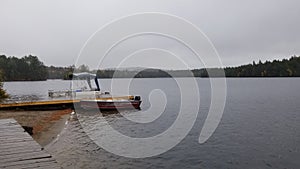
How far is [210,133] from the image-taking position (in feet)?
61.1

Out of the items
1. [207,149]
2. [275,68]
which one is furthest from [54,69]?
[207,149]

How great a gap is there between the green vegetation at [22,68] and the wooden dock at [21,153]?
389 ft

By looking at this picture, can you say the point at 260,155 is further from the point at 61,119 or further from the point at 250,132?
the point at 61,119

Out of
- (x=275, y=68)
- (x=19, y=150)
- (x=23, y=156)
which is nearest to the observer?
(x=23, y=156)

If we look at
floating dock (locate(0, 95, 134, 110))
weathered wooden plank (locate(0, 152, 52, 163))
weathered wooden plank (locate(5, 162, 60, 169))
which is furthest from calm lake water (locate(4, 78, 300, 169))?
floating dock (locate(0, 95, 134, 110))

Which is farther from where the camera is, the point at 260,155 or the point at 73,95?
the point at 73,95

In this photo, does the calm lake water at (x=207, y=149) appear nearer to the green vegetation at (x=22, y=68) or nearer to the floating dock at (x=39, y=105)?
the floating dock at (x=39, y=105)

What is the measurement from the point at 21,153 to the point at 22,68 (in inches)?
5124

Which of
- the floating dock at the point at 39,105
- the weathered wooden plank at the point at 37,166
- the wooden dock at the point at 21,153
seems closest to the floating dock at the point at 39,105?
the floating dock at the point at 39,105

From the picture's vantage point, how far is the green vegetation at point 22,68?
4626 inches

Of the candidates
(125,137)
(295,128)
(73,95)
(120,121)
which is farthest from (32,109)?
(295,128)

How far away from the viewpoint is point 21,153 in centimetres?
734

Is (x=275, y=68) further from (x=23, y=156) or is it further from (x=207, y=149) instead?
(x=23, y=156)

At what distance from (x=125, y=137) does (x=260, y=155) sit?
333 inches
